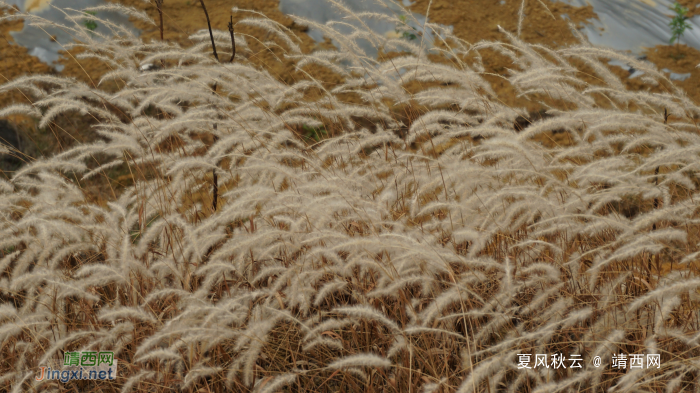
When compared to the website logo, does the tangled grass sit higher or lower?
higher

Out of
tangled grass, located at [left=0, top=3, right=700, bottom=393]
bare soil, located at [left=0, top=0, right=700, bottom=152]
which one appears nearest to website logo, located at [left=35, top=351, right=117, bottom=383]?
tangled grass, located at [left=0, top=3, right=700, bottom=393]

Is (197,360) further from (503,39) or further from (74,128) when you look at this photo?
(503,39)

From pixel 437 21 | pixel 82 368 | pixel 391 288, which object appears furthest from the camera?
pixel 437 21

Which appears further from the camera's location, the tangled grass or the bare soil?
the bare soil

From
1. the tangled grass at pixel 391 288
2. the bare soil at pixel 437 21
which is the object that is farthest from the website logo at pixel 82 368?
the bare soil at pixel 437 21

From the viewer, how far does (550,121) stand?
1.76 m

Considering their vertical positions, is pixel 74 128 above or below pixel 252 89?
below

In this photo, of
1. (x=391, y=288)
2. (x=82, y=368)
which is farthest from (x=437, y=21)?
(x=82, y=368)

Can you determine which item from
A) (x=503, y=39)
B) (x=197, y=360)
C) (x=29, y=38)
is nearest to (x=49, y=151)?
(x=29, y=38)

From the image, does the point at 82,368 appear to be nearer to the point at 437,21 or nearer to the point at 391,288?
the point at 391,288

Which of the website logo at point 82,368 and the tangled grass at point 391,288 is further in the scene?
the website logo at point 82,368

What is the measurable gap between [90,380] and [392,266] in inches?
43.9

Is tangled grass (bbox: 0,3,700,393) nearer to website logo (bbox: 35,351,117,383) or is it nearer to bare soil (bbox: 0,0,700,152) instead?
website logo (bbox: 35,351,117,383)

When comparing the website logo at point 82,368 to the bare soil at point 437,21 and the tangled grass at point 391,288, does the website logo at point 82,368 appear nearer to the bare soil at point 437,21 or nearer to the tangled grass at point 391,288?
the tangled grass at point 391,288
